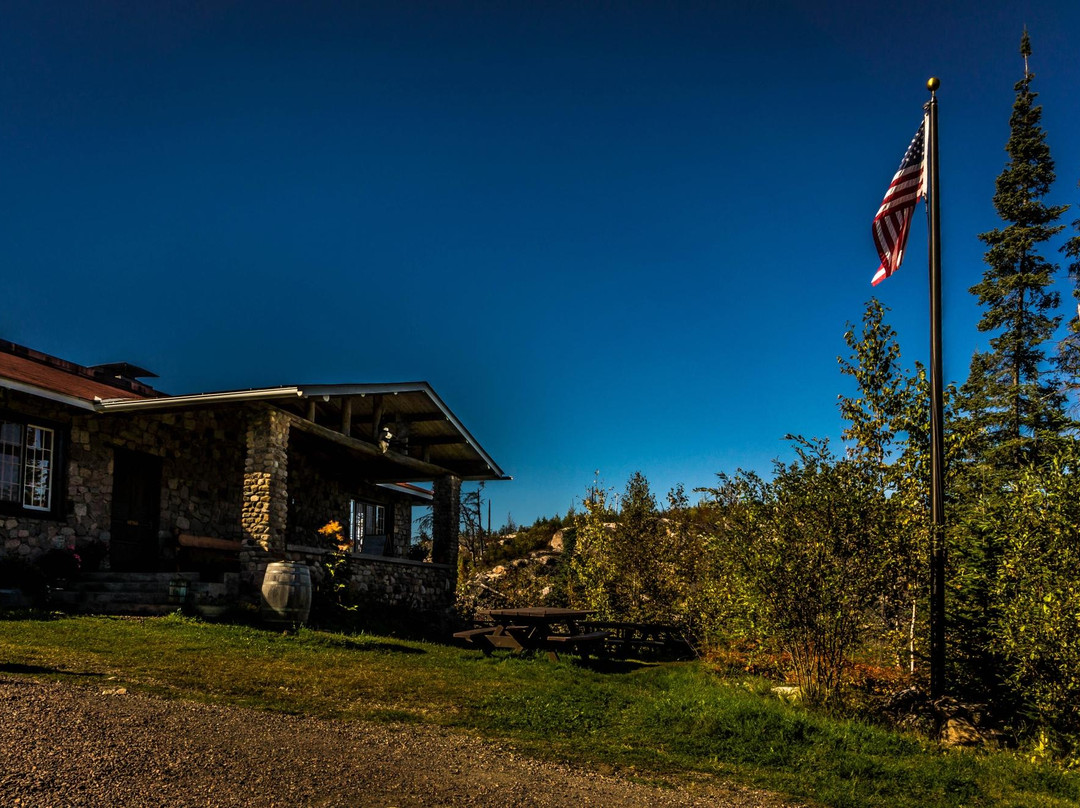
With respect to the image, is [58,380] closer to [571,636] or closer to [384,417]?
[384,417]

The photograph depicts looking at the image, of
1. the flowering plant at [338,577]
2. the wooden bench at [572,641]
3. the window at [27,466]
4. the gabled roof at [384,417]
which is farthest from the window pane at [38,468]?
the wooden bench at [572,641]

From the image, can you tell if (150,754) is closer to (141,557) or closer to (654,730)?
(654,730)

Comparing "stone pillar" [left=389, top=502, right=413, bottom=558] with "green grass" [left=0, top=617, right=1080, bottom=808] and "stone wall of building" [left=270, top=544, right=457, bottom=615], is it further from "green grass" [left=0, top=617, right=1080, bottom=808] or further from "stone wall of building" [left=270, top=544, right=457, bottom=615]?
"green grass" [left=0, top=617, right=1080, bottom=808]

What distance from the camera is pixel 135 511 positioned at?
14.2m

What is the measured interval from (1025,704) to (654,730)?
12.1 feet

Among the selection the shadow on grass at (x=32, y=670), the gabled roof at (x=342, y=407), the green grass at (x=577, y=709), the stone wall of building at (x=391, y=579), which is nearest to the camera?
the green grass at (x=577, y=709)

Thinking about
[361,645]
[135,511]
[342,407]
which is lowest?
[361,645]

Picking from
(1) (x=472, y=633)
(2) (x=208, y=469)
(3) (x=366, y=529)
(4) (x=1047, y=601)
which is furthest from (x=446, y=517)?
(4) (x=1047, y=601)

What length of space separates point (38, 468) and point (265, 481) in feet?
10.9

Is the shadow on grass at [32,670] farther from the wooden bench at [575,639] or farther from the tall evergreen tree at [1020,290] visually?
the tall evergreen tree at [1020,290]

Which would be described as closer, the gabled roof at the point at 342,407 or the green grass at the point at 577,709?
the green grass at the point at 577,709

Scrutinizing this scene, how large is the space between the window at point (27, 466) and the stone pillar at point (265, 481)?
2890 millimetres

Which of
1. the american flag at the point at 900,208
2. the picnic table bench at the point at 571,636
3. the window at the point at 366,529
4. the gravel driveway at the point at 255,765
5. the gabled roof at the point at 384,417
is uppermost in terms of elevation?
the american flag at the point at 900,208

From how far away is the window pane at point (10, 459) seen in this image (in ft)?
39.2
